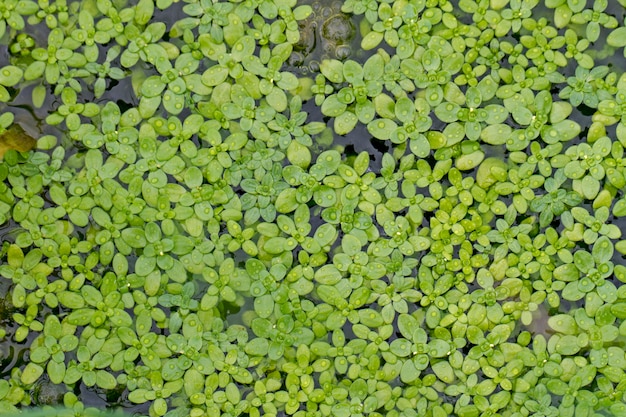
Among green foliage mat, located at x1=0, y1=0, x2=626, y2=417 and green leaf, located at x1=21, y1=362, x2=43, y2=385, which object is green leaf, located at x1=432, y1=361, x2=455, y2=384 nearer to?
green foliage mat, located at x1=0, y1=0, x2=626, y2=417

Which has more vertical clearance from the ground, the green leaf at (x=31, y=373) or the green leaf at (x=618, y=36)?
the green leaf at (x=618, y=36)

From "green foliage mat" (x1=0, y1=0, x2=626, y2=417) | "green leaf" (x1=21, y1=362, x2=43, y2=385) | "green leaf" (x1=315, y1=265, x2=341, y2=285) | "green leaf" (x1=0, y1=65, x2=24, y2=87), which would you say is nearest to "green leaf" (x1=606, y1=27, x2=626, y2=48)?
"green foliage mat" (x1=0, y1=0, x2=626, y2=417)

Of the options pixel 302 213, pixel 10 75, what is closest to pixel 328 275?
pixel 302 213

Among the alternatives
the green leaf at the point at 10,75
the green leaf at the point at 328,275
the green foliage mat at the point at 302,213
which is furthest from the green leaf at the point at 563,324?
the green leaf at the point at 10,75

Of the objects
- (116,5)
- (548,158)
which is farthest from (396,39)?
(116,5)

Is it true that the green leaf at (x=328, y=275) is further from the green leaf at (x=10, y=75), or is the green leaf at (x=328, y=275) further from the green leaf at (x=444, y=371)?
the green leaf at (x=10, y=75)

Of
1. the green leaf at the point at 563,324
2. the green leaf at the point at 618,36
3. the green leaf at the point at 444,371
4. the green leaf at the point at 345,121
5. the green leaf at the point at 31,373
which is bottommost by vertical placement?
the green leaf at the point at 31,373

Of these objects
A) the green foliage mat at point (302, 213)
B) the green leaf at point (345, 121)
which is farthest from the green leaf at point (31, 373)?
the green leaf at point (345, 121)

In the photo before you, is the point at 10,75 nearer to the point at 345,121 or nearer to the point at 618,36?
the point at 345,121
